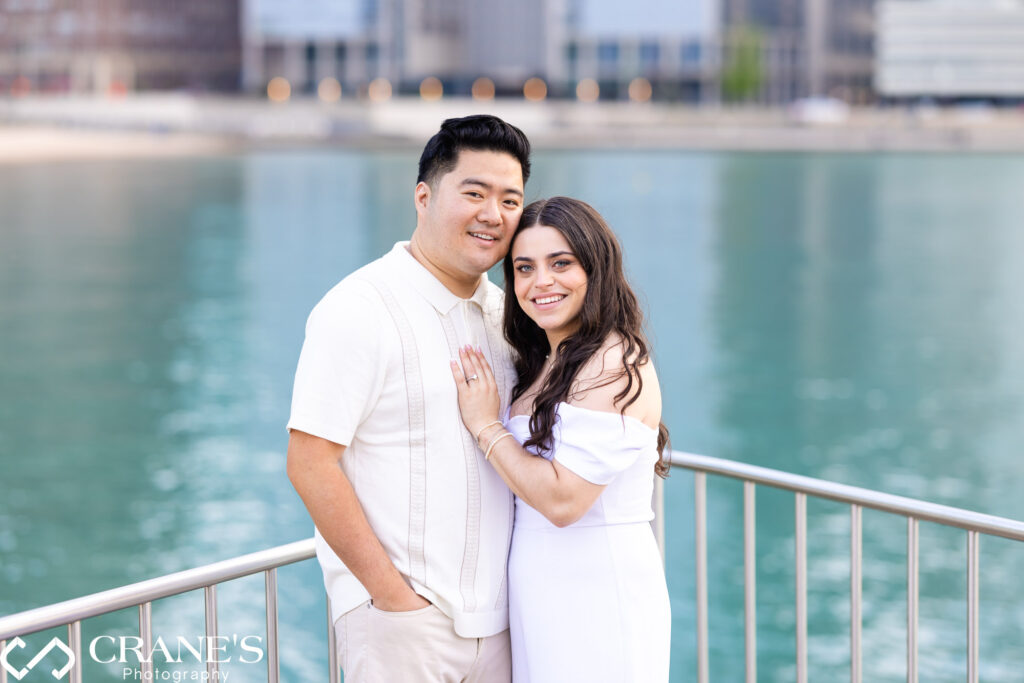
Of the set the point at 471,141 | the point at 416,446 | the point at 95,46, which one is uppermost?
the point at 95,46

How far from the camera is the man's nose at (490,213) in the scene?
9.37ft

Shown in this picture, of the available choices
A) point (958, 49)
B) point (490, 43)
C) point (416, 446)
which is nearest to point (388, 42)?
point (490, 43)

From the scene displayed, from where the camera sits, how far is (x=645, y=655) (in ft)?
9.50

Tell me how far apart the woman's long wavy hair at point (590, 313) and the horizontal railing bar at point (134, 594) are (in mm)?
Result: 736

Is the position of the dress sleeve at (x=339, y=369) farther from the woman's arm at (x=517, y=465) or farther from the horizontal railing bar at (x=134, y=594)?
the horizontal railing bar at (x=134, y=594)

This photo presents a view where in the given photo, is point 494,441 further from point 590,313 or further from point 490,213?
point 490,213

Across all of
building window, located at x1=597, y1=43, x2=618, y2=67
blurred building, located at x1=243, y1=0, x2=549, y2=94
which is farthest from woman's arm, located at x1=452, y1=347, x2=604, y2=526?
building window, located at x1=597, y1=43, x2=618, y2=67

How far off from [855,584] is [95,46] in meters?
121

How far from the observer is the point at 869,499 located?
3.20 metres

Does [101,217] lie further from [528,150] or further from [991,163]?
[991,163]

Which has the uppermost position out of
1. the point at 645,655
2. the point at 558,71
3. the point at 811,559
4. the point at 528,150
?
the point at 558,71

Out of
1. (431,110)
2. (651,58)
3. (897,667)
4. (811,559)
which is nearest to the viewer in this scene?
(897,667)

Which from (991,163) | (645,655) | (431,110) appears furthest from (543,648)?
(431,110)

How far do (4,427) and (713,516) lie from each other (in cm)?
1029
